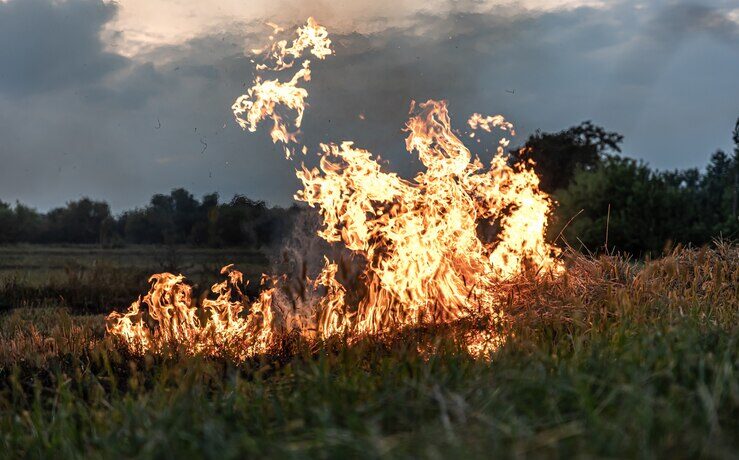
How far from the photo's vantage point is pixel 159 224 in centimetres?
3058

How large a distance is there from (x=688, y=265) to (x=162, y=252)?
16.7m

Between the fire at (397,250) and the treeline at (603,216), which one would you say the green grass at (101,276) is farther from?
the fire at (397,250)

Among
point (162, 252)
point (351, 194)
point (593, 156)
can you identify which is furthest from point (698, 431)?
point (593, 156)

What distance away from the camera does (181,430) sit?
4.09 metres

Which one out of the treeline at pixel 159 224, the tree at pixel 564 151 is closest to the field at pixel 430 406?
the treeline at pixel 159 224

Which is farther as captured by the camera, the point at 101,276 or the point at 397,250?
the point at 101,276

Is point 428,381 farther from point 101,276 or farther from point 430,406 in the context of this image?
point 101,276

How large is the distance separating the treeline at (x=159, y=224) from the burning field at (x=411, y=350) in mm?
4165

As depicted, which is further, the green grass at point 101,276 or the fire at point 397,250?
the green grass at point 101,276

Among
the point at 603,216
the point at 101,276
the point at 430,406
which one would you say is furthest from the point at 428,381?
the point at 603,216

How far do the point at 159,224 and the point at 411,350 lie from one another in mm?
25482

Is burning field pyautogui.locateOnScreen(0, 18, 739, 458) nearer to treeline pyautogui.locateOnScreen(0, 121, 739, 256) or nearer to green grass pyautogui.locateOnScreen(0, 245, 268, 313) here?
green grass pyautogui.locateOnScreen(0, 245, 268, 313)

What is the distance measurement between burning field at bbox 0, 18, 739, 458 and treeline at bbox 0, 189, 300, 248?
4165mm

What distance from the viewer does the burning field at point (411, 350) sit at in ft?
12.4
